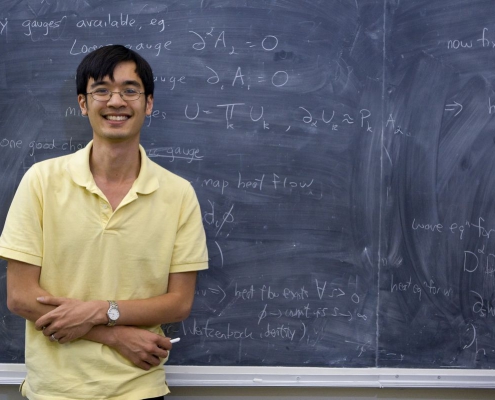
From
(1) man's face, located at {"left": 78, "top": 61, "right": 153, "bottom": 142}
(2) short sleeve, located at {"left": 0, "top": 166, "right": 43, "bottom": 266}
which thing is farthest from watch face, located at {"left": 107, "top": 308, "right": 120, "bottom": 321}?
(1) man's face, located at {"left": 78, "top": 61, "right": 153, "bottom": 142}

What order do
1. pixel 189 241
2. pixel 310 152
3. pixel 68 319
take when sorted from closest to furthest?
pixel 68 319, pixel 189 241, pixel 310 152

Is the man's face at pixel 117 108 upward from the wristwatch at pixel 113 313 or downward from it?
upward

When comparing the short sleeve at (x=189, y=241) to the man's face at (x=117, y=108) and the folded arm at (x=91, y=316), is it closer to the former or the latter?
the folded arm at (x=91, y=316)

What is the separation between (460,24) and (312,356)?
143 cm

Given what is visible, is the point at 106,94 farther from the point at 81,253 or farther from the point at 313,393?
the point at 313,393

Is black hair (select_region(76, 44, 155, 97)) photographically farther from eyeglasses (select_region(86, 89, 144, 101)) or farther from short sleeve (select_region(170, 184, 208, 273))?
short sleeve (select_region(170, 184, 208, 273))

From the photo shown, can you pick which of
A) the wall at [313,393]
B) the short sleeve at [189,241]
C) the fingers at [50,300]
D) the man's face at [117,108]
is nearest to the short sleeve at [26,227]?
the fingers at [50,300]

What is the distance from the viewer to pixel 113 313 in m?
2.03

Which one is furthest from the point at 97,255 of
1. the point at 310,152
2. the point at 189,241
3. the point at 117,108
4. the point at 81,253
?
the point at 310,152

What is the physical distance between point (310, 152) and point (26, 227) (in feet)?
3.62

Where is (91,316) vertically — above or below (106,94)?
below

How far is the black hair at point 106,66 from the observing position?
2047 millimetres

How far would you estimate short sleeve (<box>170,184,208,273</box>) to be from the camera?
7.10ft

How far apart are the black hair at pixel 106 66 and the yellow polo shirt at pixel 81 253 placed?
0.83 feet
